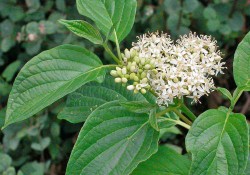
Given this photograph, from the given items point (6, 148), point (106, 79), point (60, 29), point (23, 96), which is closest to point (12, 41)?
point (60, 29)

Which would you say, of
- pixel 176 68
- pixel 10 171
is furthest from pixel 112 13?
pixel 10 171

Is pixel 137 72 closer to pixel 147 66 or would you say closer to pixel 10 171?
pixel 147 66

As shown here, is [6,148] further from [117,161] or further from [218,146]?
[218,146]

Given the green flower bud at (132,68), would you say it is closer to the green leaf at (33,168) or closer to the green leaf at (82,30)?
the green leaf at (82,30)

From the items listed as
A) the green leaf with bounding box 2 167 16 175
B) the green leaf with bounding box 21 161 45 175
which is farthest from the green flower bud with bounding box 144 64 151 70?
the green leaf with bounding box 21 161 45 175

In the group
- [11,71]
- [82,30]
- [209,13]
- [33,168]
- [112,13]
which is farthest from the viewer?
[209,13]

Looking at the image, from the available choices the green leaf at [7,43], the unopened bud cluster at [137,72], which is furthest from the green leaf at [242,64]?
the green leaf at [7,43]
